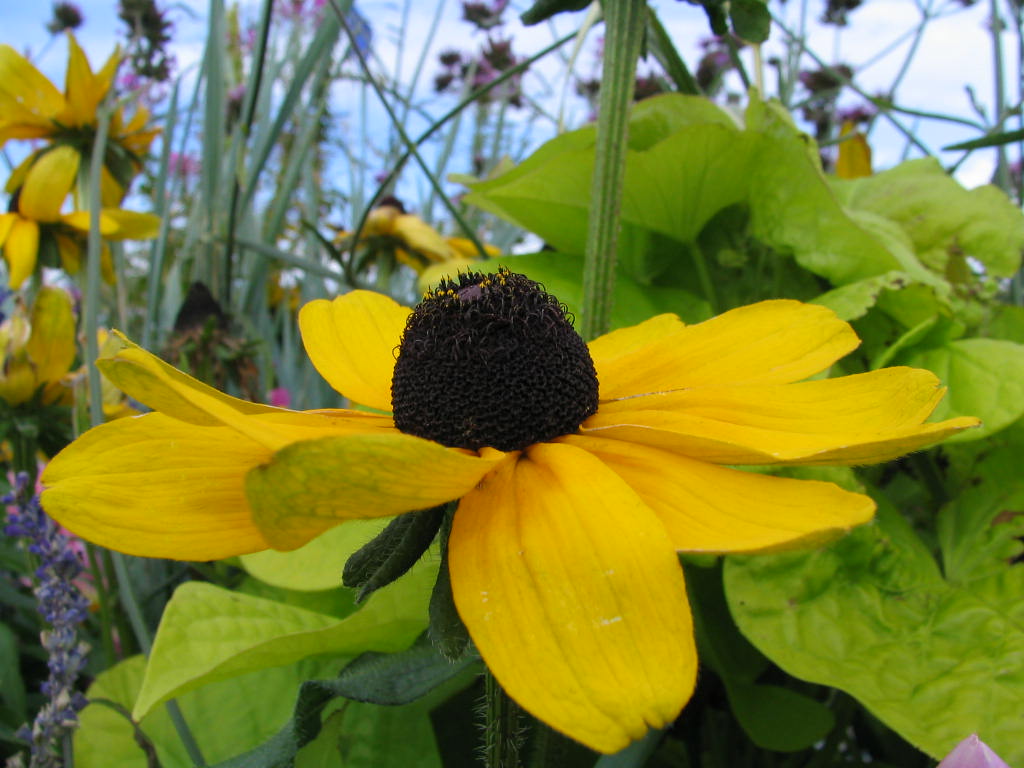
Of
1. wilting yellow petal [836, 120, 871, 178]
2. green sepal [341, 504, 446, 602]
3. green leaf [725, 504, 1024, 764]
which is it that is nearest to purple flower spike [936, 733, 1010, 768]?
green leaf [725, 504, 1024, 764]

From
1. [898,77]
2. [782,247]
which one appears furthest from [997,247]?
[898,77]

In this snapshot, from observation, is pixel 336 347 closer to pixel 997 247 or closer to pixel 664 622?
pixel 664 622

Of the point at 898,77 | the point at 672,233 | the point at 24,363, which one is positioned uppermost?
the point at 898,77

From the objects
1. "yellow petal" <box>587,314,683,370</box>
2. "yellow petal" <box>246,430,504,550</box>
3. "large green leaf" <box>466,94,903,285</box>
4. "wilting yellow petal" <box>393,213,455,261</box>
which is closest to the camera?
"yellow petal" <box>246,430,504,550</box>

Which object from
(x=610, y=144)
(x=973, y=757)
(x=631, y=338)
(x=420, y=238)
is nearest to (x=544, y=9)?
(x=610, y=144)

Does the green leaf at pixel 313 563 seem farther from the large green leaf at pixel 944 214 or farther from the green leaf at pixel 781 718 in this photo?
the large green leaf at pixel 944 214

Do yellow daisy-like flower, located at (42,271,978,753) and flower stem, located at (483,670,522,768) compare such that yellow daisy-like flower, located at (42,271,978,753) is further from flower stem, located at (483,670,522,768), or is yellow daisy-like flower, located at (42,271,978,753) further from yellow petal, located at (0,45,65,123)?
yellow petal, located at (0,45,65,123)

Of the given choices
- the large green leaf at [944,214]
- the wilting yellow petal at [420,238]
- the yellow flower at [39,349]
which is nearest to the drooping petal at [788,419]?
the large green leaf at [944,214]
